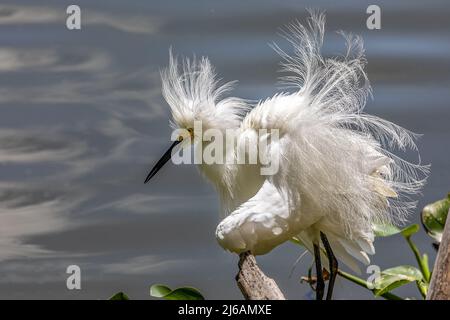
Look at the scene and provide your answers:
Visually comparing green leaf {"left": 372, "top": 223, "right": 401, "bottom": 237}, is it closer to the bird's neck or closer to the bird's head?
the bird's neck

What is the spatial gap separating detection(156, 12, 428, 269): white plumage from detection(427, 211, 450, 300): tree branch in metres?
0.70

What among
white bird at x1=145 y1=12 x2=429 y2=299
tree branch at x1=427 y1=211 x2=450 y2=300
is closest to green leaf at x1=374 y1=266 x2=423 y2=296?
white bird at x1=145 y1=12 x2=429 y2=299

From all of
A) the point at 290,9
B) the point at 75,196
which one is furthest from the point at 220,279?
the point at 290,9

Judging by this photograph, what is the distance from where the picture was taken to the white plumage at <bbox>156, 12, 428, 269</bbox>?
3809mm

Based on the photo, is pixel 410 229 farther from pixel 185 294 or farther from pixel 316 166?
pixel 185 294

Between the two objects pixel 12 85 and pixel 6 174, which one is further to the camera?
pixel 12 85

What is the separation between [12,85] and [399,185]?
2.44 meters

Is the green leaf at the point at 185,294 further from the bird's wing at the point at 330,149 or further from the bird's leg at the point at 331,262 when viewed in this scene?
the bird's leg at the point at 331,262

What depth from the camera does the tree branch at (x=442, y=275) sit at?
10.2ft

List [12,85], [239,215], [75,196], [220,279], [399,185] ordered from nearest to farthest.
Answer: [239,215] < [399,185] < [220,279] < [75,196] < [12,85]

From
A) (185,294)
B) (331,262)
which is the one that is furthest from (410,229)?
(185,294)

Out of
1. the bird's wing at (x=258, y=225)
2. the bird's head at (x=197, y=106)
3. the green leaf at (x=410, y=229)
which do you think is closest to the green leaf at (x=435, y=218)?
the green leaf at (x=410, y=229)

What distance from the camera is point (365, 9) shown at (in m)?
6.07
